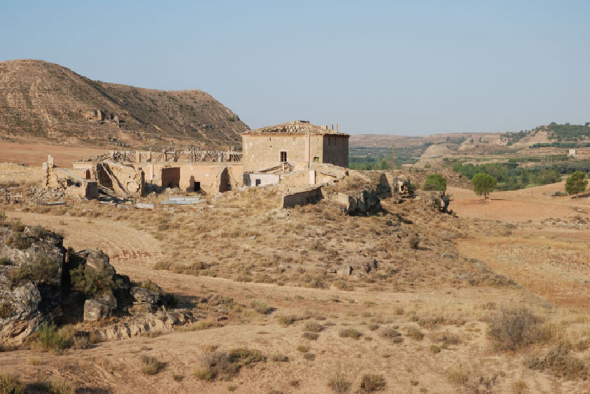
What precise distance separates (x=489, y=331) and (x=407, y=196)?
20.9 meters

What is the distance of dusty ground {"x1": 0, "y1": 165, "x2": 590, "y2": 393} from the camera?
8875 millimetres

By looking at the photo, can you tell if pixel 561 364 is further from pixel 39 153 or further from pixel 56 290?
pixel 39 153

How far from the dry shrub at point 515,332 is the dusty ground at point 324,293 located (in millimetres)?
213

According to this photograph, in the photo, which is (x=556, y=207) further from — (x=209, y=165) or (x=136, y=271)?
(x=136, y=271)

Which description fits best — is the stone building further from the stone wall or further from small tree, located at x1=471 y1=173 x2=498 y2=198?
small tree, located at x1=471 y1=173 x2=498 y2=198

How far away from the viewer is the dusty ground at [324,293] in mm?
8875

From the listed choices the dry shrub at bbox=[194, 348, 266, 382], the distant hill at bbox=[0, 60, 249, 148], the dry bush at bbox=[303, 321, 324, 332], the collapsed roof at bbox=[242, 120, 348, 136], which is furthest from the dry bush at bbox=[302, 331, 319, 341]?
the distant hill at bbox=[0, 60, 249, 148]

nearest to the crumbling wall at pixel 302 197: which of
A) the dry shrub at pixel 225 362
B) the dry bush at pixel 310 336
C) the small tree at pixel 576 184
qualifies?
the dry bush at pixel 310 336

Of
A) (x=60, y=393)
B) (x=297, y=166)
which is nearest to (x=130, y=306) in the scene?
(x=60, y=393)

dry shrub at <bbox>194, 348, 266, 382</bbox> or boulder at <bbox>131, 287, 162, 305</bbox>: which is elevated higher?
boulder at <bbox>131, 287, 162, 305</bbox>

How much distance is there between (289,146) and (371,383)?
25809mm

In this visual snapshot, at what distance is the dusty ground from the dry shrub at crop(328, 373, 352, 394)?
0.18 meters

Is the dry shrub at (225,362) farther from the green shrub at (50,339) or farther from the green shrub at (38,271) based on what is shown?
the green shrub at (38,271)

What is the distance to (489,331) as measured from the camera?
10562mm
